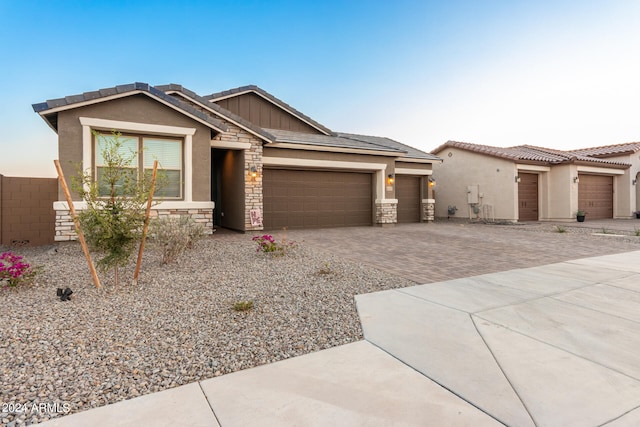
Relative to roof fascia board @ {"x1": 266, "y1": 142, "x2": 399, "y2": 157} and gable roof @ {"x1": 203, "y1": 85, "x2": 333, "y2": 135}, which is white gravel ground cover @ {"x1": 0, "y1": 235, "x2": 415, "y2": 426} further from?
gable roof @ {"x1": 203, "y1": 85, "x2": 333, "y2": 135}

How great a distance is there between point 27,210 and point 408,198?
14.6m

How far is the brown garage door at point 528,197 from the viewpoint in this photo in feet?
55.1

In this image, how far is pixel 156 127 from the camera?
879 cm

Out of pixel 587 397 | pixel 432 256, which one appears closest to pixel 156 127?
pixel 432 256

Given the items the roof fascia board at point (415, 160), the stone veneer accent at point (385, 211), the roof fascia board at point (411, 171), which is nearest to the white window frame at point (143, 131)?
the stone veneer accent at point (385, 211)

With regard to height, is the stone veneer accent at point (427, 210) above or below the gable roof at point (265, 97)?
below

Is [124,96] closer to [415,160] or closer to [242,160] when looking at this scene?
[242,160]

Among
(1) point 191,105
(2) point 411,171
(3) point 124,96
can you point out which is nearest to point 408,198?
(2) point 411,171

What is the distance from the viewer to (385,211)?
13703mm

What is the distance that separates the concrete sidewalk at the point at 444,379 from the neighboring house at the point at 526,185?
1392cm

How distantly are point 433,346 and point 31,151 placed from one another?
17.7 m

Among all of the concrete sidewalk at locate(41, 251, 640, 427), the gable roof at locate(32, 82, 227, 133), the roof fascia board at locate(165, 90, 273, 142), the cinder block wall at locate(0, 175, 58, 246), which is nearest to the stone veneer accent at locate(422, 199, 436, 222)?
the roof fascia board at locate(165, 90, 273, 142)

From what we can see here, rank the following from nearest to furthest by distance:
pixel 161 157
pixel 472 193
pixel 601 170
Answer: pixel 161 157, pixel 472 193, pixel 601 170

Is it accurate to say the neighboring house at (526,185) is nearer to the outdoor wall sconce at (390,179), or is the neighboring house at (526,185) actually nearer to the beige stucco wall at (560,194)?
the beige stucco wall at (560,194)
